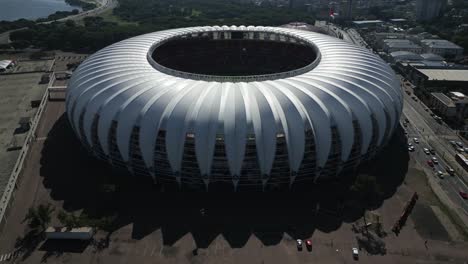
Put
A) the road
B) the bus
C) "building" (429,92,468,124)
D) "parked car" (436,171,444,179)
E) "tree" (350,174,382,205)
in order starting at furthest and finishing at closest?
"building" (429,92,468,124) → the bus → "parked car" (436,171,444,179) → the road → "tree" (350,174,382,205)

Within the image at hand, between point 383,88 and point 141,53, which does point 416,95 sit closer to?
point 383,88

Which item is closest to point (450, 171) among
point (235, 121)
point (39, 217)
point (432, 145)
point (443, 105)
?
point (432, 145)

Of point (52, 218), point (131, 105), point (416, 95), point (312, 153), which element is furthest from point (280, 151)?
point (416, 95)

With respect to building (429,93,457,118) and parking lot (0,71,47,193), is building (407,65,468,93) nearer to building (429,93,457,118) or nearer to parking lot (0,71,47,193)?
building (429,93,457,118)

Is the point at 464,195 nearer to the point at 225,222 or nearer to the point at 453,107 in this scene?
the point at 453,107

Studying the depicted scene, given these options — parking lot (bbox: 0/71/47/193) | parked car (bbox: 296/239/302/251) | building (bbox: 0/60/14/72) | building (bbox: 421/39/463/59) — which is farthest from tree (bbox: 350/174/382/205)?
building (bbox: 0/60/14/72)

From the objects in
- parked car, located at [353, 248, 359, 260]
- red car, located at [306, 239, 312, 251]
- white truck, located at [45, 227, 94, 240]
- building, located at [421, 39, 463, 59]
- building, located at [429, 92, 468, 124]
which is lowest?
parked car, located at [353, 248, 359, 260]
